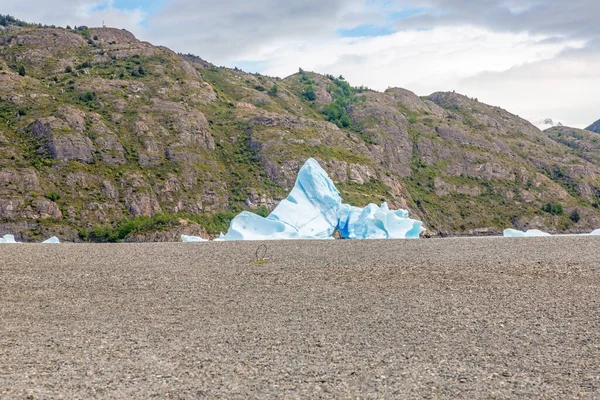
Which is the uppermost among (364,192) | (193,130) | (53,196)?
(193,130)

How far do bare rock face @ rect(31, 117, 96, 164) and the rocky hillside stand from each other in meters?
0.13

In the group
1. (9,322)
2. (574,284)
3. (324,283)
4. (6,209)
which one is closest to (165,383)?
(9,322)

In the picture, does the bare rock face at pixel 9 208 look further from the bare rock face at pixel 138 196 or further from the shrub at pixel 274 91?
the shrub at pixel 274 91

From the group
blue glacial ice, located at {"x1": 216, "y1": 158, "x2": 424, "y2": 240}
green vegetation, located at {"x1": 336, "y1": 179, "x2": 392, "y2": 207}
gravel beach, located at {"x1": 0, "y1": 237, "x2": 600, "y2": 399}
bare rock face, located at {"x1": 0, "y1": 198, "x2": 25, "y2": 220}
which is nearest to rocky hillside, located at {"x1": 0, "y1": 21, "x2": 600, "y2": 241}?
bare rock face, located at {"x1": 0, "y1": 198, "x2": 25, "y2": 220}

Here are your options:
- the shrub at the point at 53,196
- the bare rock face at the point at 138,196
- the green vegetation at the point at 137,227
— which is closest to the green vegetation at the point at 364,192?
the green vegetation at the point at 137,227

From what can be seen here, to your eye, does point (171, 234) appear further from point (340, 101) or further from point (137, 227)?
point (340, 101)

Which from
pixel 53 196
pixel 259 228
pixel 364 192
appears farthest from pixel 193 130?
pixel 259 228

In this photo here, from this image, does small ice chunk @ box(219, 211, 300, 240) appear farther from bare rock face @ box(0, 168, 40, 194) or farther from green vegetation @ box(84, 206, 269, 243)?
bare rock face @ box(0, 168, 40, 194)

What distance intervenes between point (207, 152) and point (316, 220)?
128 feet

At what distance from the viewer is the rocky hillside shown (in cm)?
6228

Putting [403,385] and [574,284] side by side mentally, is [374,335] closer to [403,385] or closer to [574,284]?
Result: [403,385]

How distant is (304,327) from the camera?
13414mm

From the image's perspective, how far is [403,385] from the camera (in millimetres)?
9766

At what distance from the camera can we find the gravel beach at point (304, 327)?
390 inches
